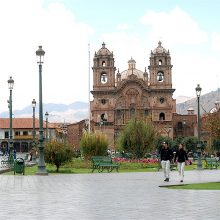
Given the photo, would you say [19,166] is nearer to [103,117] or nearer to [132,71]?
[103,117]

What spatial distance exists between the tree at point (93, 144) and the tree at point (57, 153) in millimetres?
7570

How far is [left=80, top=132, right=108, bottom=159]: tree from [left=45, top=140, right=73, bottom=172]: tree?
757 centimetres

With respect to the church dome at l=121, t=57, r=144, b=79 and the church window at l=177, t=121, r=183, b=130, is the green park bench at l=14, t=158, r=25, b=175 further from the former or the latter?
the church dome at l=121, t=57, r=144, b=79

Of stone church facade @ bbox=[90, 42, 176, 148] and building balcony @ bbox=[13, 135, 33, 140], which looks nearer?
stone church facade @ bbox=[90, 42, 176, 148]

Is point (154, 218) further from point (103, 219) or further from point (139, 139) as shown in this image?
point (139, 139)

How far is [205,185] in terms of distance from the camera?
1995cm

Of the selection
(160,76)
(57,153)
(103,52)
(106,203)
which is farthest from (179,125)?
(106,203)

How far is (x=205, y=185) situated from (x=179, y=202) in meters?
6.35

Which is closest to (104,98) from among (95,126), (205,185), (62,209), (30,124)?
(95,126)

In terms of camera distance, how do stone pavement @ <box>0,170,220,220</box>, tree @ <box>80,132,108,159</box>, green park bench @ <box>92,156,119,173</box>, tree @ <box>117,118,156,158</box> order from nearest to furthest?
1. stone pavement @ <box>0,170,220,220</box>
2. green park bench @ <box>92,156,119,173</box>
3. tree @ <box>80,132,108,159</box>
4. tree @ <box>117,118,156,158</box>

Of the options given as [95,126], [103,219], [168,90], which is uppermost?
[168,90]

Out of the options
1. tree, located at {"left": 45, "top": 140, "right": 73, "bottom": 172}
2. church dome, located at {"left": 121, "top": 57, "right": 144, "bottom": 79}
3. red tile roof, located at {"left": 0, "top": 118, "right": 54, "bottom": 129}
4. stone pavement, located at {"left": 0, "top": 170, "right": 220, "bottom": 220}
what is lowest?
stone pavement, located at {"left": 0, "top": 170, "right": 220, "bottom": 220}

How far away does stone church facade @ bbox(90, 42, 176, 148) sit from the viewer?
347ft

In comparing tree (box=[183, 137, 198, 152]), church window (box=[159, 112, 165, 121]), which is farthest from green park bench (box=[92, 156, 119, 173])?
church window (box=[159, 112, 165, 121])
